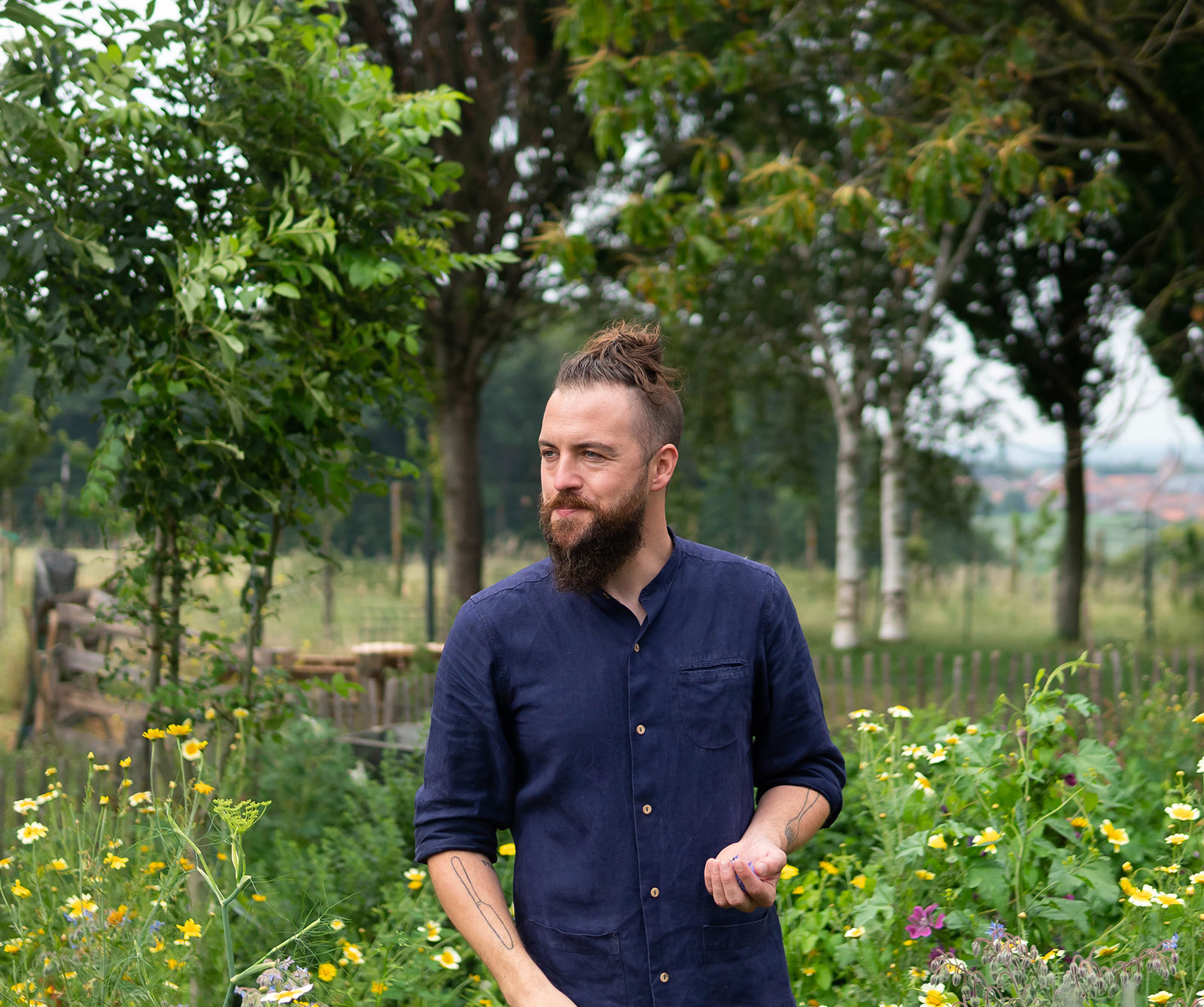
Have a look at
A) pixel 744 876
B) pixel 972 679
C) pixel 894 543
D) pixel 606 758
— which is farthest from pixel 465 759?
pixel 894 543

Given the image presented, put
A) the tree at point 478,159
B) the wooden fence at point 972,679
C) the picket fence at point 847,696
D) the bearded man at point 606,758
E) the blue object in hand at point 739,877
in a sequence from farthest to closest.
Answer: the tree at point 478,159, the wooden fence at point 972,679, the picket fence at point 847,696, the bearded man at point 606,758, the blue object in hand at point 739,877

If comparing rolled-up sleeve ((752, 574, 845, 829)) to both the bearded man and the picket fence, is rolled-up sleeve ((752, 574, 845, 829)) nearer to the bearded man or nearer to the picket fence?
the bearded man

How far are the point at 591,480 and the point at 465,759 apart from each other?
51 cm

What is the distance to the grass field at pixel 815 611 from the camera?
11.9 metres

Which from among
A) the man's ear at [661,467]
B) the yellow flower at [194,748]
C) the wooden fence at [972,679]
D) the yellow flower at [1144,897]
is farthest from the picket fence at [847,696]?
the man's ear at [661,467]

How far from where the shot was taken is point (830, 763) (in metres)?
2.03

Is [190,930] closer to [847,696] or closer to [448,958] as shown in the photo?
[448,958]

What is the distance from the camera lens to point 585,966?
182 cm

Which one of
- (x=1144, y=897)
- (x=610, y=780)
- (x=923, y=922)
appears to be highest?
(x=610, y=780)

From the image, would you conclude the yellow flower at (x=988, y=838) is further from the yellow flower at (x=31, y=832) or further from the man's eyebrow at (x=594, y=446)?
the yellow flower at (x=31, y=832)

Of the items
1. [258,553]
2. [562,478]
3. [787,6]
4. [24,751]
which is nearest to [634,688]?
[562,478]

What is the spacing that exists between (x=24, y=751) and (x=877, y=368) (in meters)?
12.3

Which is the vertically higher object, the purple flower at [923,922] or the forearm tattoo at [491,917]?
the forearm tattoo at [491,917]

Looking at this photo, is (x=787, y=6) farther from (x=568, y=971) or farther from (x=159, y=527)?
(x=568, y=971)
